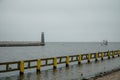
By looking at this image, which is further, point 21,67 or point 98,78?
point 21,67

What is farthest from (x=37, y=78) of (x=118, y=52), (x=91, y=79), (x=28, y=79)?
(x=118, y=52)

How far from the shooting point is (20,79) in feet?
56.6

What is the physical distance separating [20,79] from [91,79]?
18.8 feet

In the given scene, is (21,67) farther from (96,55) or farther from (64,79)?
(96,55)

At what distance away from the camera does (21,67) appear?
19156 mm

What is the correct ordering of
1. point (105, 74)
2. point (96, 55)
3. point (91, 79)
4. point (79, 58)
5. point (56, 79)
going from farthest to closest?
point (96, 55) < point (79, 58) < point (105, 74) < point (56, 79) < point (91, 79)

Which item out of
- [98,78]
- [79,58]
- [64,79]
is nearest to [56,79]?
[64,79]

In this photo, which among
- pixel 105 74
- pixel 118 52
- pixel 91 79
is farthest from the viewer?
pixel 118 52

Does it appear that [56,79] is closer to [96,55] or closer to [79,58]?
[79,58]

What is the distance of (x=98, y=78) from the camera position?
16.6m

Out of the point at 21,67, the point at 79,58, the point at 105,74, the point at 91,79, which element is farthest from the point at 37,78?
the point at 79,58

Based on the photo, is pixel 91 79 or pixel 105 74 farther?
pixel 105 74

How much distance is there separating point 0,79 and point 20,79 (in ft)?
5.45

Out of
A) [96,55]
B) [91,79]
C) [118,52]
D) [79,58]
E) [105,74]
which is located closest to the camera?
[91,79]
